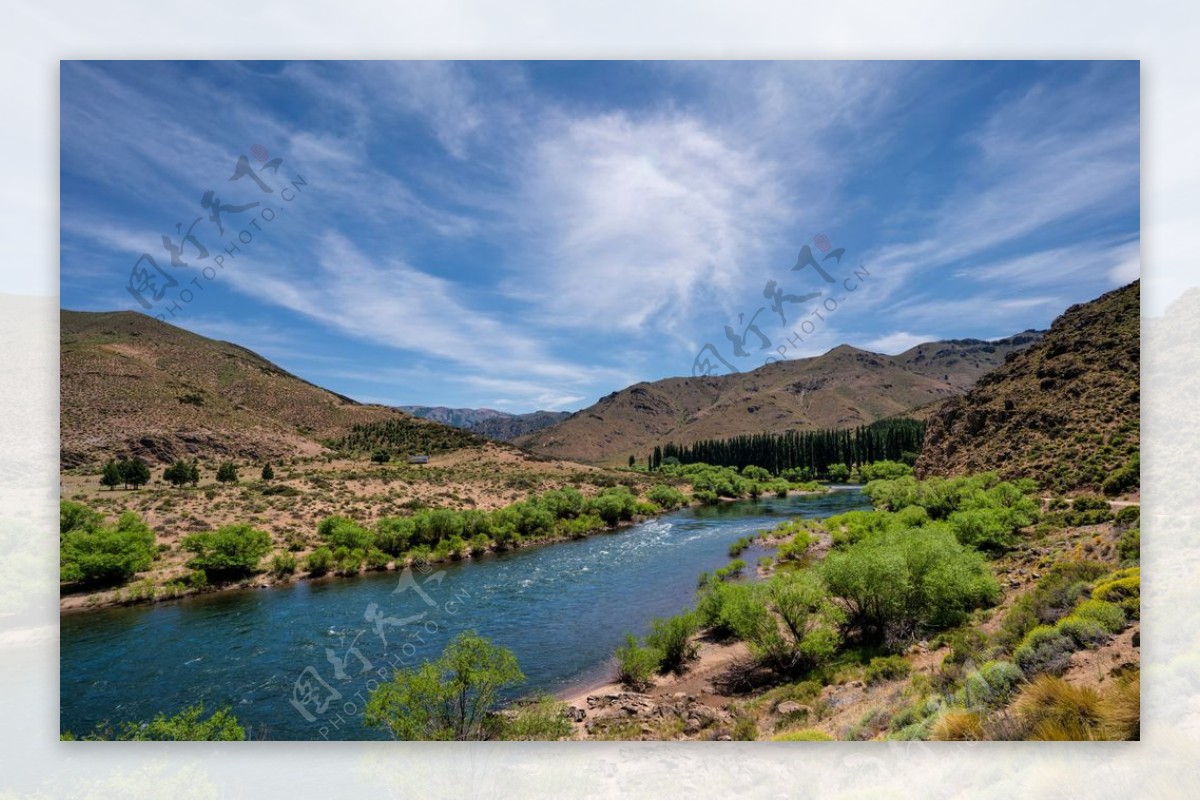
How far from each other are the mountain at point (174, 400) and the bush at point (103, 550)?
5.50ft

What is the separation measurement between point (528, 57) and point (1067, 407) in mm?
16512

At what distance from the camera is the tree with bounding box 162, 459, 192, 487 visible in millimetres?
19141

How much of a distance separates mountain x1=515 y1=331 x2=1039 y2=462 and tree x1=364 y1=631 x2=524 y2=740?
348 feet

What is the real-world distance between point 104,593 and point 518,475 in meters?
21.9

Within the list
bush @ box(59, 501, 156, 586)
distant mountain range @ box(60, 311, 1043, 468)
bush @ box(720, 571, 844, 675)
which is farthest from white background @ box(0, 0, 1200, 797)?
bush @ box(59, 501, 156, 586)

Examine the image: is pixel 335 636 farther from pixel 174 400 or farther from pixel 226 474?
pixel 174 400

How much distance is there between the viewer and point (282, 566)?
16766mm

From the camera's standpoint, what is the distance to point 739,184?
7375 millimetres

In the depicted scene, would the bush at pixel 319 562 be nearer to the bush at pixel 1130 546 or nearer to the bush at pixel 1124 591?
the bush at pixel 1124 591

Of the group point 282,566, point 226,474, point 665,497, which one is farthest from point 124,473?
point 665,497

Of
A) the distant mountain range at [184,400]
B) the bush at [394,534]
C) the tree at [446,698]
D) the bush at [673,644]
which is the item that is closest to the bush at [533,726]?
the tree at [446,698]

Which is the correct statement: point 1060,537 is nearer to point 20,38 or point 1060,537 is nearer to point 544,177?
point 544,177

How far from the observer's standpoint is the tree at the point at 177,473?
1914 centimetres

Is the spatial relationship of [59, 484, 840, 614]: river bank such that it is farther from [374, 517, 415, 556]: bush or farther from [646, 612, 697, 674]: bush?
[646, 612, 697, 674]: bush
